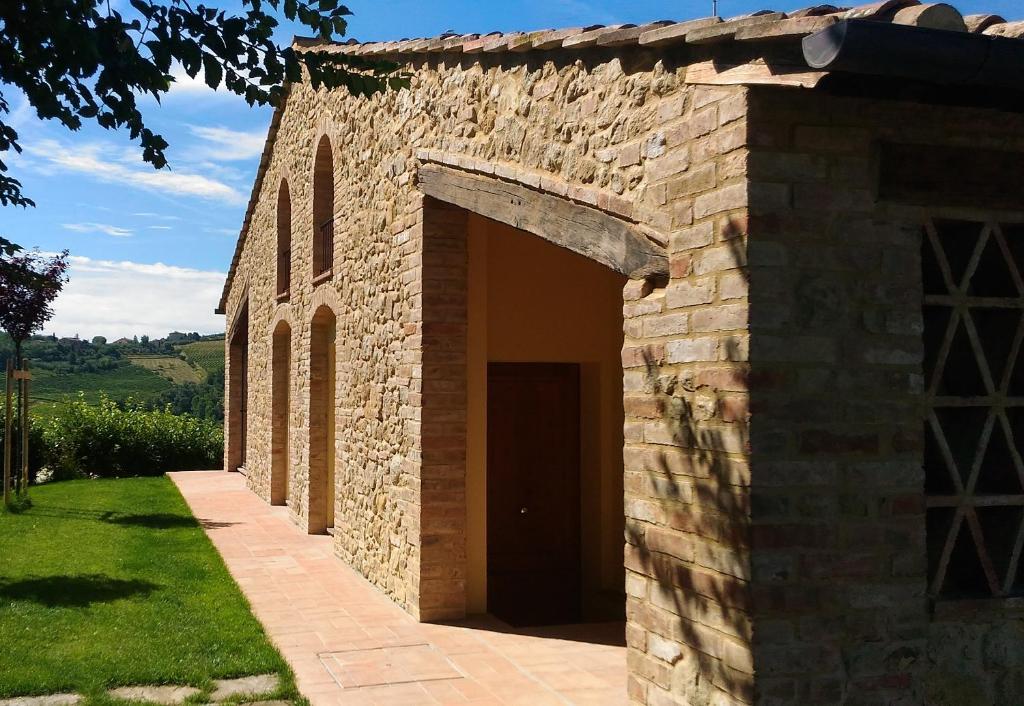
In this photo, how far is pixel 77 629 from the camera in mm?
6609

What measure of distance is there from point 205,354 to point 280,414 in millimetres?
55081

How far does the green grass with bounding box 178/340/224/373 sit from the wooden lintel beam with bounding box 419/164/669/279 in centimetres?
5759

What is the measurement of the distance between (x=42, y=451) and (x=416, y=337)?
1447 centimetres

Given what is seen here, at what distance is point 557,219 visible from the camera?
509 centimetres

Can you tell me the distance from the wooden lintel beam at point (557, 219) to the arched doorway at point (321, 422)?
501 cm

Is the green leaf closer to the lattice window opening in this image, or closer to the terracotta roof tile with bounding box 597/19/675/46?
the terracotta roof tile with bounding box 597/19/675/46

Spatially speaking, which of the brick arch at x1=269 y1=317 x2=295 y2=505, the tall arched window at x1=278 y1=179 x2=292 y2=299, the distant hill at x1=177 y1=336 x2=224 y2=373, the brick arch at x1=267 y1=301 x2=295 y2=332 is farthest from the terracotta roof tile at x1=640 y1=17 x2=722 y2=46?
the distant hill at x1=177 y1=336 x2=224 y2=373

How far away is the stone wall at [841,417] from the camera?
11.6ft

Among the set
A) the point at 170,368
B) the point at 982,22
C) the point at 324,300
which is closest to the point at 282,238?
the point at 324,300

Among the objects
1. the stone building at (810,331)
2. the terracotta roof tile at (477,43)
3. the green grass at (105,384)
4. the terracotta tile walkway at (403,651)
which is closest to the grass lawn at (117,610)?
the terracotta tile walkway at (403,651)

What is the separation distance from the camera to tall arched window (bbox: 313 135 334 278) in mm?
11531

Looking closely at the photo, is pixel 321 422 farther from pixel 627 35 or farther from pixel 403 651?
pixel 627 35

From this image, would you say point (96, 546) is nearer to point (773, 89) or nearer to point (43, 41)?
point (43, 41)

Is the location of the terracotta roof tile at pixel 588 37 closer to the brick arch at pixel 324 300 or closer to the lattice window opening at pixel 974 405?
the lattice window opening at pixel 974 405
